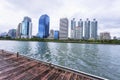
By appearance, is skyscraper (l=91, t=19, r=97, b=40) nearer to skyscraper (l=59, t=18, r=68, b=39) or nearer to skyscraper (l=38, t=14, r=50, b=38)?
skyscraper (l=59, t=18, r=68, b=39)

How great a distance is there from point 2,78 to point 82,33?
17372 centimetres

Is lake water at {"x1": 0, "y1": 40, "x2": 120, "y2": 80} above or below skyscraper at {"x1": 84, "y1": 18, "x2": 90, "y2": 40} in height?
below

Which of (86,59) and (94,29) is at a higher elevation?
(94,29)

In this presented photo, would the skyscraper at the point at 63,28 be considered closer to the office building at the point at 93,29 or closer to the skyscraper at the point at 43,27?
the skyscraper at the point at 43,27

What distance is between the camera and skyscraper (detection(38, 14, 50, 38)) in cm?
17762

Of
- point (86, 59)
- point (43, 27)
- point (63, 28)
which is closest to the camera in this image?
point (86, 59)

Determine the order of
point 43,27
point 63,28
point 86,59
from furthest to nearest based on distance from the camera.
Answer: point 43,27, point 63,28, point 86,59

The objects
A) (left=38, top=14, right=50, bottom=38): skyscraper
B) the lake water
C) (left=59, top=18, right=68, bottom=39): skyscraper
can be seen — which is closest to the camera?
the lake water

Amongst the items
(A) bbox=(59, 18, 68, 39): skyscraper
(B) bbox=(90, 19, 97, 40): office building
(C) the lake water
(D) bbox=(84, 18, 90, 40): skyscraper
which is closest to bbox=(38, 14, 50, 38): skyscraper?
(A) bbox=(59, 18, 68, 39): skyscraper

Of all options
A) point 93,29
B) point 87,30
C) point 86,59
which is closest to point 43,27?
point 87,30

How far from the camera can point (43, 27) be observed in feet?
585

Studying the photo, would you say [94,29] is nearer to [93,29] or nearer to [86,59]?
[93,29]

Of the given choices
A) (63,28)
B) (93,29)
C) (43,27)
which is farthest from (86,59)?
(93,29)

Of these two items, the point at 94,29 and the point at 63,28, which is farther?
the point at 94,29
